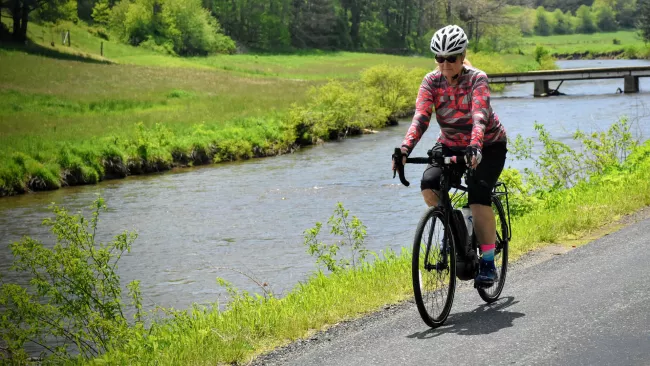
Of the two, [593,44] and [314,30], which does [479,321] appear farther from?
[593,44]

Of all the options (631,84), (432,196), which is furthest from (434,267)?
(631,84)

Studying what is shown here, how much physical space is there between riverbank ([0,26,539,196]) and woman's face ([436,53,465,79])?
69.8 ft

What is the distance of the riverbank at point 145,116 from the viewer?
29.4 metres

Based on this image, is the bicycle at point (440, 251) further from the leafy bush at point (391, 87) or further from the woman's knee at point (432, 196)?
the leafy bush at point (391, 87)

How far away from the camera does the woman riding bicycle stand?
7.25m

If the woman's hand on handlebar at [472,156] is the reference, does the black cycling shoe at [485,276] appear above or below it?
below

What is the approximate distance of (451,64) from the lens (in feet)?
24.0

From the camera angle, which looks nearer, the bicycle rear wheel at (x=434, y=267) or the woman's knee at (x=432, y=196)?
the bicycle rear wheel at (x=434, y=267)

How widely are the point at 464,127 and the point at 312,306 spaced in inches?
86.6

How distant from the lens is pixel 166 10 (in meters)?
110

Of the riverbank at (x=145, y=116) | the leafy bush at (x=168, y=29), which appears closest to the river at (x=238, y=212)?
the riverbank at (x=145, y=116)

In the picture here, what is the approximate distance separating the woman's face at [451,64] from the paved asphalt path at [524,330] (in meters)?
2.00

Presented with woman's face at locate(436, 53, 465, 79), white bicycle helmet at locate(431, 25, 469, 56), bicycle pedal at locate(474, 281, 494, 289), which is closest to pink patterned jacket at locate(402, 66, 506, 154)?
woman's face at locate(436, 53, 465, 79)

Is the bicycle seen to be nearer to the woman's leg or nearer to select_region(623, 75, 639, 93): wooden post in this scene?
the woman's leg
